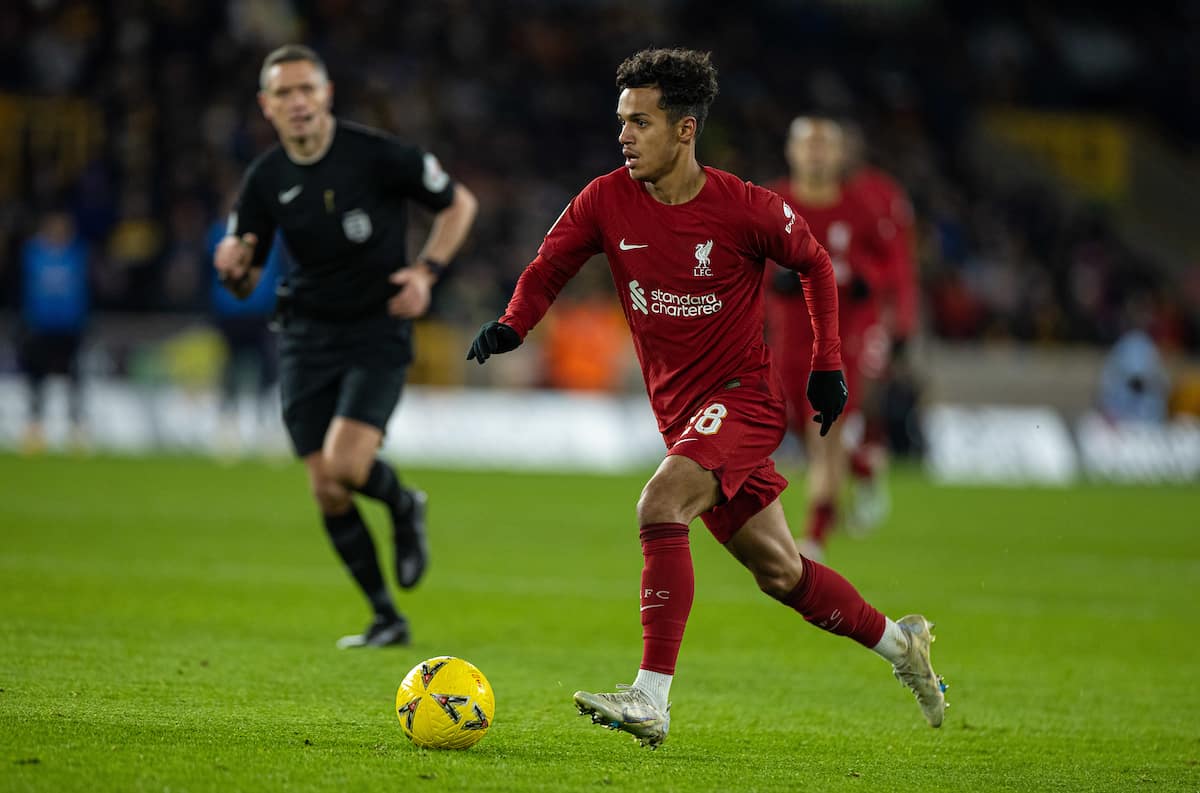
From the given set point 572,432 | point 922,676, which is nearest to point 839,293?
point 922,676

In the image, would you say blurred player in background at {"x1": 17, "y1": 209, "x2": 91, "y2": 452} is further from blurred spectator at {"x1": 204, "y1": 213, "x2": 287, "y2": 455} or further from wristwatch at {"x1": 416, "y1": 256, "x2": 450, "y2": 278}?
wristwatch at {"x1": 416, "y1": 256, "x2": 450, "y2": 278}

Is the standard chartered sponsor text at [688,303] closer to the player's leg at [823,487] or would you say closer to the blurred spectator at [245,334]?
the player's leg at [823,487]

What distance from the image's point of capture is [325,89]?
6.88m

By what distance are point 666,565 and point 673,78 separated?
1.47 metres

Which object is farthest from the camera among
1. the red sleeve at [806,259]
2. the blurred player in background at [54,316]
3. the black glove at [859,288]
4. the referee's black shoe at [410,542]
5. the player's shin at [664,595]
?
the blurred player in background at [54,316]

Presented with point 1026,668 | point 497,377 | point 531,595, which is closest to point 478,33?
point 497,377

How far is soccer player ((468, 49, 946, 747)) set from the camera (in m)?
4.97

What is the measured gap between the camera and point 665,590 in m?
4.88

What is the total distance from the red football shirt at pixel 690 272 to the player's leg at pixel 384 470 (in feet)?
5.76

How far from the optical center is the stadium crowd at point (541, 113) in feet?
67.1

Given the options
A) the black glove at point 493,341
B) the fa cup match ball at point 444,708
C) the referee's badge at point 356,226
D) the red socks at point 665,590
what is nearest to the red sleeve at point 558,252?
the black glove at point 493,341

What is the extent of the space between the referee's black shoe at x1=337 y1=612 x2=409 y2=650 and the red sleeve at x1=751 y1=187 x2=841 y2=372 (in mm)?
2465

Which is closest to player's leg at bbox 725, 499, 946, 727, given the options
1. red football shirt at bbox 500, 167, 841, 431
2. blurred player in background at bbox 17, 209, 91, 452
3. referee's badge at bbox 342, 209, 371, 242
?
red football shirt at bbox 500, 167, 841, 431

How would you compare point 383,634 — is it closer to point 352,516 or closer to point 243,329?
point 352,516
